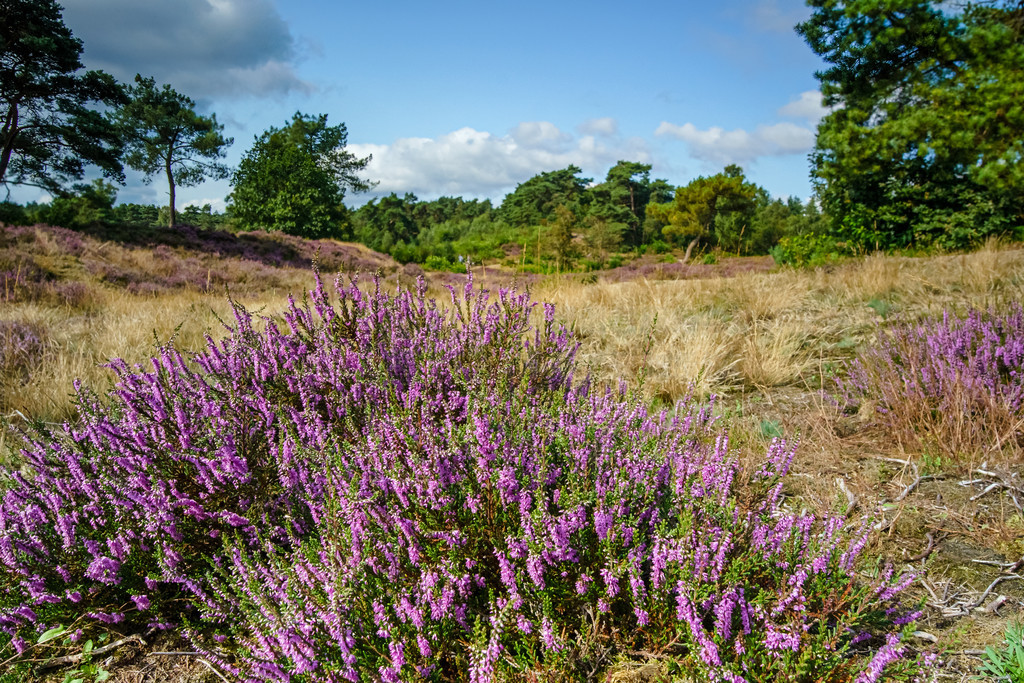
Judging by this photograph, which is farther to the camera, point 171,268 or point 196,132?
point 196,132

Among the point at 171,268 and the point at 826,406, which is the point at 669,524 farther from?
the point at 171,268

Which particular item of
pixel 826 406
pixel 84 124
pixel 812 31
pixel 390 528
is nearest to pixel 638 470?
pixel 390 528

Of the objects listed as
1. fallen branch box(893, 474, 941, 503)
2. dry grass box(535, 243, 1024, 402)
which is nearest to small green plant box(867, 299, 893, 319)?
dry grass box(535, 243, 1024, 402)

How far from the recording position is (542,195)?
49.3m

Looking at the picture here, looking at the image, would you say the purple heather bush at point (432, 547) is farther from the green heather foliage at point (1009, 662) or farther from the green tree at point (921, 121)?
the green tree at point (921, 121)

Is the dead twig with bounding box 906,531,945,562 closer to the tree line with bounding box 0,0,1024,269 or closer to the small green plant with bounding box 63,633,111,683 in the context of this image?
the small green plant with bounding box 63,633,111,683

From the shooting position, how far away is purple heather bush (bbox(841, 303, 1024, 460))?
2592 mm

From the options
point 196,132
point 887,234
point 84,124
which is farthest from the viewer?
point 196,132

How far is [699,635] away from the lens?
1143 millimetres

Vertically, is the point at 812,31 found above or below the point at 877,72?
above

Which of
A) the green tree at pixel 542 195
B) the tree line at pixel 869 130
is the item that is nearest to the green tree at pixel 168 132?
the tree line at pixel 869 130

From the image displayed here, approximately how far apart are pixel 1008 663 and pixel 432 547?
59.7 inches

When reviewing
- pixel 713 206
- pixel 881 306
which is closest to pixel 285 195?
pixel 713 206

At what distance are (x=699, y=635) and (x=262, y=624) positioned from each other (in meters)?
1.11
